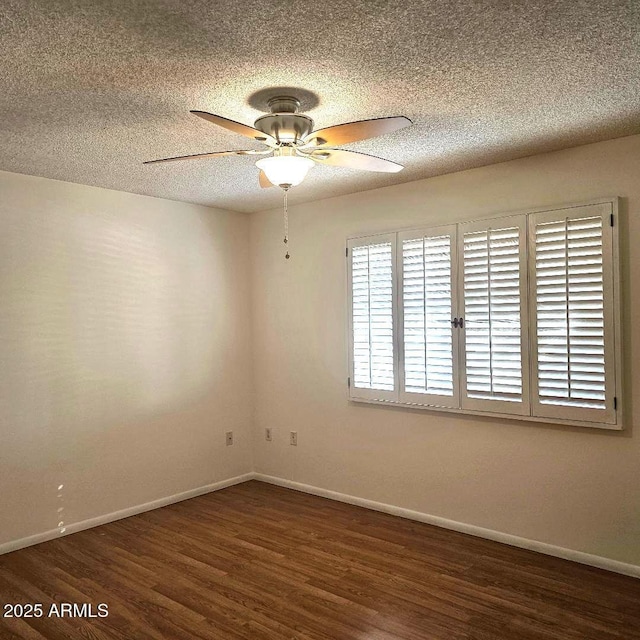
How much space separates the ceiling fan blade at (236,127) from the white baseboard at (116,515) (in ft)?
9.71

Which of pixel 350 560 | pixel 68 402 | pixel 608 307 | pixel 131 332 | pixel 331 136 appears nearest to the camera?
pixel 331 136

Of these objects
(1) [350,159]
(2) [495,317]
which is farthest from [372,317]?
(1) [350,159]

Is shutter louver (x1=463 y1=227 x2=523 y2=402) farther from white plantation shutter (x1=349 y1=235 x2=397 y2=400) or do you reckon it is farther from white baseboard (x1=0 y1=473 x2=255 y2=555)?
white baseboard (x1=0 y1=473 x2=255 y2=555)

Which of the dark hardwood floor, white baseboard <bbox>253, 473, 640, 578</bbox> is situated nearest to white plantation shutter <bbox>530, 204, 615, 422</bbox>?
white baseboard <bbox>253, 473, 640, 578</bbox>

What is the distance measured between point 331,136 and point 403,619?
7.34ft

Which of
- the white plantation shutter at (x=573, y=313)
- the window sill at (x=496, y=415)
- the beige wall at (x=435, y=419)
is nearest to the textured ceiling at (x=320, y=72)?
the beige wall at (x=435, y=419)

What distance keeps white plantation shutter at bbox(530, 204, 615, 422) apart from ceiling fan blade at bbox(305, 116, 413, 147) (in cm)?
160

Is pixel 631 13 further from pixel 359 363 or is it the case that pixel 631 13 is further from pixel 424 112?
pixel 359 363

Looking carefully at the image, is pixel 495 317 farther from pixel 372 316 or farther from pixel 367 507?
pixel 367 507

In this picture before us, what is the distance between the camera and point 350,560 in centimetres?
352

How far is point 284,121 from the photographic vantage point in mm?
2605

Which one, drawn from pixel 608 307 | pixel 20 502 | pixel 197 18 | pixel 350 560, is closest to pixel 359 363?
pixel 350 560

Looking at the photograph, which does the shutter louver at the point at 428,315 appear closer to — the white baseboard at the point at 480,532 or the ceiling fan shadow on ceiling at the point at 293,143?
the white baseboard at the point at 480,532

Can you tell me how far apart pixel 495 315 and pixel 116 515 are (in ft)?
9.82
